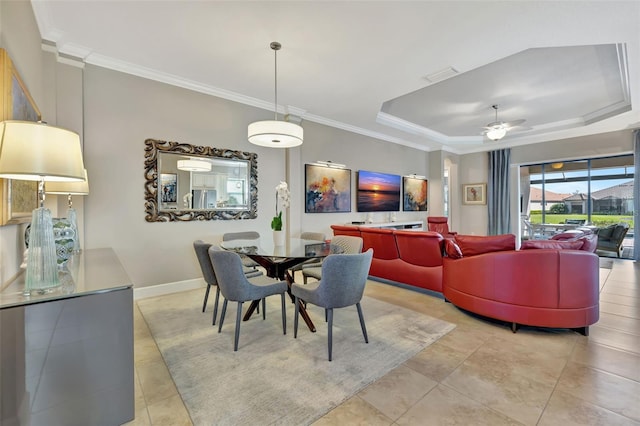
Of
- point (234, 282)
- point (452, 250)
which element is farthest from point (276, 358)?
point (452, 250)

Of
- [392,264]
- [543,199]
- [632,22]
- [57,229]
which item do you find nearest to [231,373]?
[57,229]

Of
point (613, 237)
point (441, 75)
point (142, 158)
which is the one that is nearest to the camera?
point (142, 158)

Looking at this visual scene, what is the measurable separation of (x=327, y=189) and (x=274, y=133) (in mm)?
2867

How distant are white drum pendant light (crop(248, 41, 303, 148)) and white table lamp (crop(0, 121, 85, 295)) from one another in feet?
5.55

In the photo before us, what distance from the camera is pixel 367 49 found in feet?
10.5

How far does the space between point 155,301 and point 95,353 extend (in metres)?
2.32

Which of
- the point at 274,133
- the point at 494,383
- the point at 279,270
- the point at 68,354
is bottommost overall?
the point at 494,383

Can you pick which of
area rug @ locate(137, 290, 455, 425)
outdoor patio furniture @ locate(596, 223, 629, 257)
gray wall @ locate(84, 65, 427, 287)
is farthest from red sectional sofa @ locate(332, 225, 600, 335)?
outdoor patio furniture @ locate(596, 223, 629, 257)

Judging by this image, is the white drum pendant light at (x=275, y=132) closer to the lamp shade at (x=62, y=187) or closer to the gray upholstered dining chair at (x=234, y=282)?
the gray upholstered dining chair at (x=234, y=282)

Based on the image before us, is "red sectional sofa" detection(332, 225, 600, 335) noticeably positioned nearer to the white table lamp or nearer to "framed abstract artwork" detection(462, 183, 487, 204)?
the white table lamp

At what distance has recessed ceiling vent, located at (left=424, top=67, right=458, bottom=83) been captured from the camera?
3626 mm

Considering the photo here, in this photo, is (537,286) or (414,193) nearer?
(537,286)

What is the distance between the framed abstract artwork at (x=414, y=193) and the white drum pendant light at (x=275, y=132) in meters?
4.90

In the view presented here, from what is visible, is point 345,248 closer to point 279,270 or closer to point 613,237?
point 279,270
